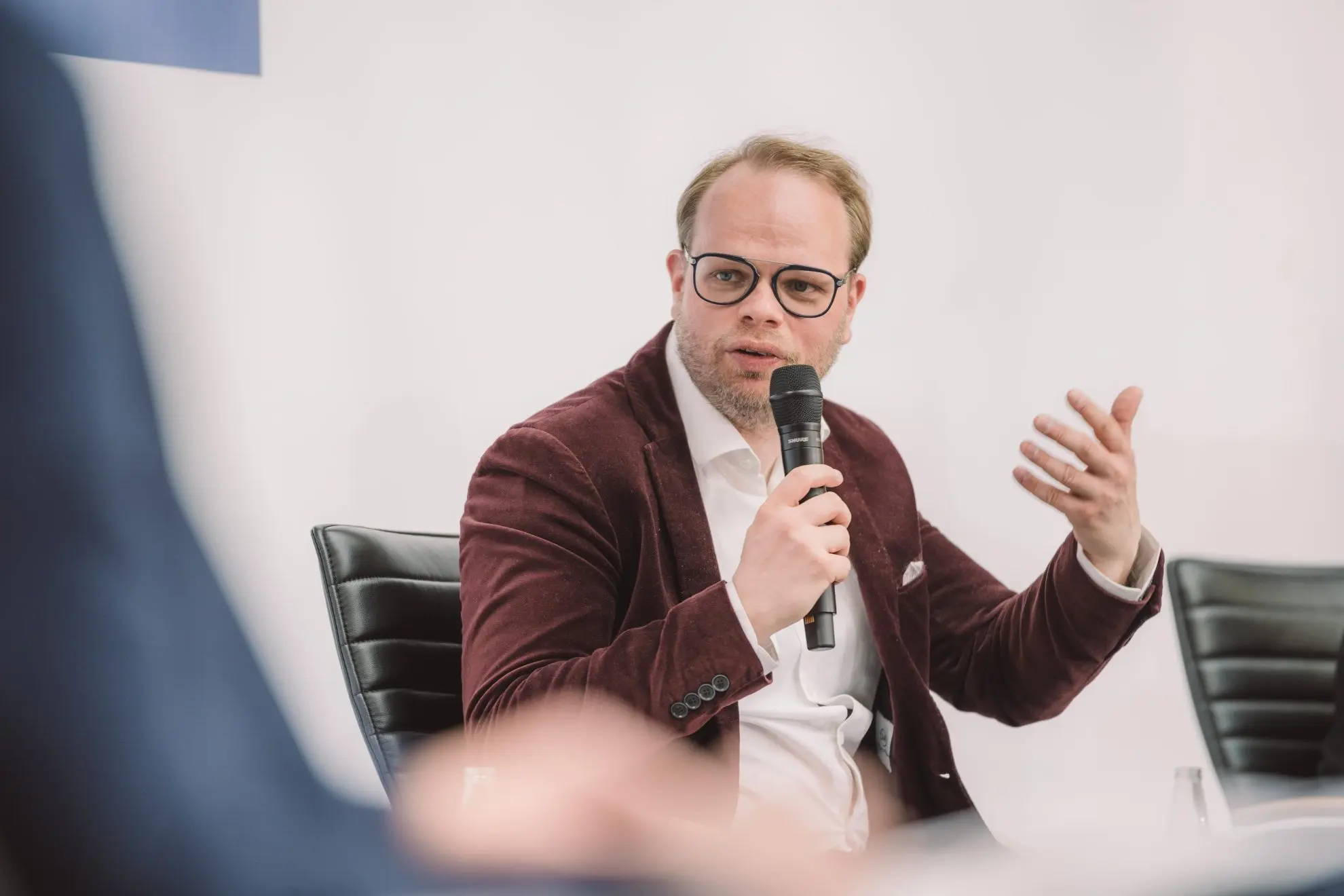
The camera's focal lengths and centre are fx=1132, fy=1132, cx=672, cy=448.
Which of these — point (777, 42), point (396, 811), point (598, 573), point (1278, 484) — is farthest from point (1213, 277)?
point (396, 811)

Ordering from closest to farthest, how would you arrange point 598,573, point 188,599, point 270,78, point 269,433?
1. point 188,599
2. point 598,573
3. point 269,433
4. point 270,78

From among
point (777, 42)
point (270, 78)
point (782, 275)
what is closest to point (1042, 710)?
point (782, 275)

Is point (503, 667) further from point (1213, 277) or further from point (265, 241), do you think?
point (1213, 277)

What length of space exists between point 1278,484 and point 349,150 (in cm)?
209

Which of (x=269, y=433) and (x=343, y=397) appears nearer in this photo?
(x=269, y=433)

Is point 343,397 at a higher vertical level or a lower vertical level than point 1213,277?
lower

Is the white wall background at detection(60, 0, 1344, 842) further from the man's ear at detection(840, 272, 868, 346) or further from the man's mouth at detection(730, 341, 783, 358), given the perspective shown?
the man's mouth at detection(730, 341, 783, 358)

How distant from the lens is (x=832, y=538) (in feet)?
3.57

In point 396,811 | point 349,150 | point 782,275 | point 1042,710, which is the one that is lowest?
point 1042,710

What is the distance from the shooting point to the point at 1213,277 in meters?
2.49

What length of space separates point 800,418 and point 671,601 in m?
0.28

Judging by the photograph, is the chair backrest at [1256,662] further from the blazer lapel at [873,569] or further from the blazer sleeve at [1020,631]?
the blazer lapel at [873,569]

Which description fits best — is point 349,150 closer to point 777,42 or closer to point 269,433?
point 269,433

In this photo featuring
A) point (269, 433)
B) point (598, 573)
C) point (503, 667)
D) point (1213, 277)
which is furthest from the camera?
point (1213, 277)
